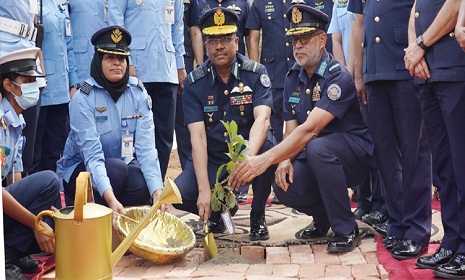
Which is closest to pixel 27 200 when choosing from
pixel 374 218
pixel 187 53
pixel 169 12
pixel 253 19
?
pixel 374 218

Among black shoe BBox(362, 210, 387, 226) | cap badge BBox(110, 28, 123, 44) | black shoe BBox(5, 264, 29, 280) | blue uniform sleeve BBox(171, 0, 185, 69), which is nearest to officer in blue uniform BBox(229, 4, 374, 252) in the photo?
black shoe BBox(362, 210, 387, 226)

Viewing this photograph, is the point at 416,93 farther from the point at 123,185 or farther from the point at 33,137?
the point at 33,137

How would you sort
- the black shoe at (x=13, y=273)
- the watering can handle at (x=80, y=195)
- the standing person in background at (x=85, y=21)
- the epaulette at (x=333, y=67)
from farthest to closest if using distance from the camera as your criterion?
1. the standing person in background at (x=85, y=21)
2. the epaulette at (x=333, y=67)
3. the black shoe at (x=13, y=273)
4. the watering can handle at (x=80, y=195)

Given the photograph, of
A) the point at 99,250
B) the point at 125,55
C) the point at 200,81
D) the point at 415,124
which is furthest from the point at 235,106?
the point at 99,250

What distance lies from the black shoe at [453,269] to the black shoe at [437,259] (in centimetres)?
9

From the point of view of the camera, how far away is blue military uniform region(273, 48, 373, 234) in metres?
4.35

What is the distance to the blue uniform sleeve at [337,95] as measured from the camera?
174 inches

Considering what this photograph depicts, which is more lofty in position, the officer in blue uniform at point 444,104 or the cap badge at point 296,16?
the cap badge at point 296,16

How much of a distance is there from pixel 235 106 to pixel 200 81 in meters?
0.29

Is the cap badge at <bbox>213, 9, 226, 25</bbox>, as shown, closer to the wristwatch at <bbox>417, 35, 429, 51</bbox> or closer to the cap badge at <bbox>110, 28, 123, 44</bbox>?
the cap badge at <bbox>110, 28, 123, 44</bbox>

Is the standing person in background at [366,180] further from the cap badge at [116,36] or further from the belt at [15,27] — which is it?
the belt at [15,27]

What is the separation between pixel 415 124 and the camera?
4117 millimetres

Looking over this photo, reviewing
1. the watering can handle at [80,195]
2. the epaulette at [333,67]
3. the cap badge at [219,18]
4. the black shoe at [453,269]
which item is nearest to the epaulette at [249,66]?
the cap badge at [219,18]

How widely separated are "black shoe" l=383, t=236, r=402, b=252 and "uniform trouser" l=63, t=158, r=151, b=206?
1503 millimetres
